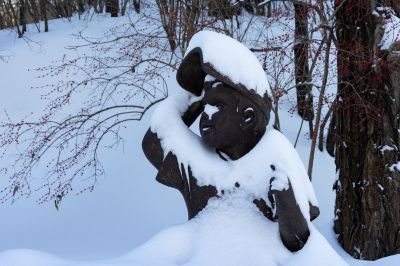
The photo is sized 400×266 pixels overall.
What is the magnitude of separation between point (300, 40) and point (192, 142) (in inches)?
98.1

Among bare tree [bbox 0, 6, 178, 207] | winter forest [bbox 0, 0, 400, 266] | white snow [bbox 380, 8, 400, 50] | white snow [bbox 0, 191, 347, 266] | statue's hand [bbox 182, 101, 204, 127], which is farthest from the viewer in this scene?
bare tree [bbox 0, 6, 178, 207]

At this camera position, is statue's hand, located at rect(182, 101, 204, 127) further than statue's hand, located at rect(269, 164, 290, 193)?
Yes

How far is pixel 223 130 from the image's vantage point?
2186 millimetres

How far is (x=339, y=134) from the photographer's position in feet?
14.4

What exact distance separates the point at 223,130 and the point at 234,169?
0.17 m

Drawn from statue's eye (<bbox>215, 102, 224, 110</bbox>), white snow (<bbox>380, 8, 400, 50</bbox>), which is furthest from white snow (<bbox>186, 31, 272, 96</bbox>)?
white snow (<bbox>380, 8, 400, 50</bbox>)

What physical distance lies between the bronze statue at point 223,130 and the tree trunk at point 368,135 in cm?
207

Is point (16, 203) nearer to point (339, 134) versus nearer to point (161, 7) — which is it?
point (161, 7)

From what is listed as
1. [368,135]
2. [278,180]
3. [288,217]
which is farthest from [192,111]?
[368,135]

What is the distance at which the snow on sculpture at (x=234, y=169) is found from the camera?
1980 mm

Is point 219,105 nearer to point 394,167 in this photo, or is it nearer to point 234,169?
point 234,169

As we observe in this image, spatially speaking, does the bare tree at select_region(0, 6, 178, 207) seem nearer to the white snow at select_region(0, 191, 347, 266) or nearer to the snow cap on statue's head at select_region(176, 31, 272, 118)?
the snow cap on statue's head at select_region(176, 31, 272, 118)

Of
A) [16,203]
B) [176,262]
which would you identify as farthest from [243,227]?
[16,203]

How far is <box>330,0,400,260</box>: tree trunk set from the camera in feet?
13.5
